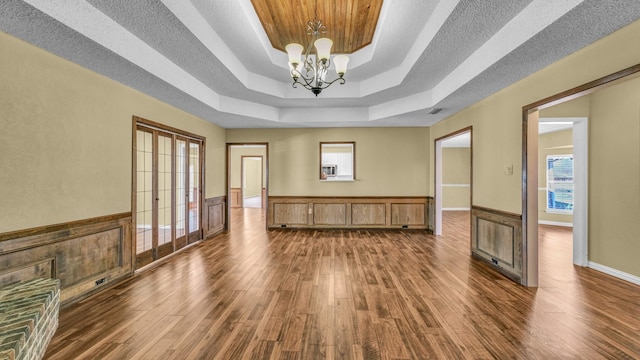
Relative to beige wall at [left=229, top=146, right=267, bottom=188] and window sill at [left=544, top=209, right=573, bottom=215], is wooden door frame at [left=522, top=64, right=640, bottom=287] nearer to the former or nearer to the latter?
window sill at [left=544, top=209, right=573, bottom=215]

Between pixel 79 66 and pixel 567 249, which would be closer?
pixel 79 66

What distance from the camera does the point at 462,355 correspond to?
6.41 feet

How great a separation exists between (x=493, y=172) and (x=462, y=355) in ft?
9.62

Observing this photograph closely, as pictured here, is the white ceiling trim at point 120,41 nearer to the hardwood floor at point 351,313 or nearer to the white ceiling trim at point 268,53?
the white ceiling trim at point 268,53

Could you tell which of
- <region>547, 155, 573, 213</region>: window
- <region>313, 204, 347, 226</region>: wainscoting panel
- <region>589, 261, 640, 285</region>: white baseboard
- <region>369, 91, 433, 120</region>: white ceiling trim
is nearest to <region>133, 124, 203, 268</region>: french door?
<region>313, 204, 347, 226</region>: wainscoting panel

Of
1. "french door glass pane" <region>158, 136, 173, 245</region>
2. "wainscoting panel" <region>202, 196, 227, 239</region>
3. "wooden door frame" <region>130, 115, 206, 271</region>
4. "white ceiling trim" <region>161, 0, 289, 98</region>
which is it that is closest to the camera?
"white ceiling trim" <region>161, 0, 289, 98</region>

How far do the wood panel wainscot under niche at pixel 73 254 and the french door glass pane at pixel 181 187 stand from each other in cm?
125

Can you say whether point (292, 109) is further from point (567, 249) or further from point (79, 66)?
point (567, 249)

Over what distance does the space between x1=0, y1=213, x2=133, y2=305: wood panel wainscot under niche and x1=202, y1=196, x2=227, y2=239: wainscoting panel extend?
215 cm

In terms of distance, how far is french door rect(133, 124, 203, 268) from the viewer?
391 cm

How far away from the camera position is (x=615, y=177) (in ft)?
11.9

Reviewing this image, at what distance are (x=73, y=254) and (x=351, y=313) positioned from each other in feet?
10.2

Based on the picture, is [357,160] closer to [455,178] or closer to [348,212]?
[348,212]

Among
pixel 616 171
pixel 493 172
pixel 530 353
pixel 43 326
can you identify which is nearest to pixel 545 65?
pixel 493 172
